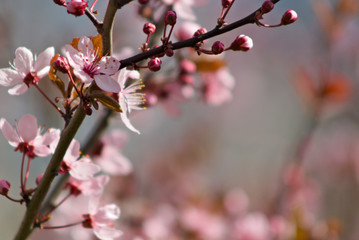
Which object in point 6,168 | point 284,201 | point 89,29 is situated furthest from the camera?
point 6,168

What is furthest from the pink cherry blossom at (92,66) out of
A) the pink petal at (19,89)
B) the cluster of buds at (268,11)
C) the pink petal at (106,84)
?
the cluster of buds at (268,11)

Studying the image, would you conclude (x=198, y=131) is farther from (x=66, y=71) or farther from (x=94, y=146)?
(x=66, y=71)

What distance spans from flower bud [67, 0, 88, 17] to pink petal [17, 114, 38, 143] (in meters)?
0.31

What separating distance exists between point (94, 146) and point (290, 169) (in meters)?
1.59

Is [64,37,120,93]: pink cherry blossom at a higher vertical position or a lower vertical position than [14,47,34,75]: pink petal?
lower

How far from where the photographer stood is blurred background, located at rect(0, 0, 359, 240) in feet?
9.21

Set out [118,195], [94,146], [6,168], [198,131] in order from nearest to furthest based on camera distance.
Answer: [94,146] → [118,195] → [6,168] → [198,131]

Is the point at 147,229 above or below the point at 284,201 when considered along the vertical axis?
above

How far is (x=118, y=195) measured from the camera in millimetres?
2695


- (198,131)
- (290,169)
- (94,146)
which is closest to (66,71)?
(94,146)

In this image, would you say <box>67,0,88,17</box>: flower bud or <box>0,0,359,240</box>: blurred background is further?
<box>0,0,359,240</box>: blurred background

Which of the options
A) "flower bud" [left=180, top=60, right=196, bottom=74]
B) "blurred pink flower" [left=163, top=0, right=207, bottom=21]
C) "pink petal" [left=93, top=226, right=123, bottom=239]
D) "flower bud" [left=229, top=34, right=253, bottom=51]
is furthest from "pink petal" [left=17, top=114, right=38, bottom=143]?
"flower bud" [left=180, top=60, right=196, bottom=74]

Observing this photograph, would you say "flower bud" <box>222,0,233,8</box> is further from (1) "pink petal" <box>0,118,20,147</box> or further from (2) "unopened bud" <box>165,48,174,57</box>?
(1) "pink petal" <box>0,118,20,147</box>

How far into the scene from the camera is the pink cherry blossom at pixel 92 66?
3.13ft
